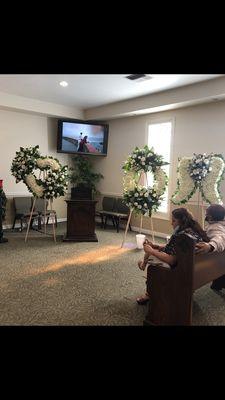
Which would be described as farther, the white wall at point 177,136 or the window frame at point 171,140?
the window frame at point 171,140

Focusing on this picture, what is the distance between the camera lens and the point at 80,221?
18.7 feet

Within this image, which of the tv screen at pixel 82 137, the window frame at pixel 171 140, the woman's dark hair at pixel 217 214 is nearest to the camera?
the woman's dark hair at pixel 217 214

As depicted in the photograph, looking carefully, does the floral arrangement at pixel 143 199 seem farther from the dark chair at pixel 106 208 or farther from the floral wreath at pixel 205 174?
the dark chair at pixel 106 208

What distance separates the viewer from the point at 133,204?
495cm

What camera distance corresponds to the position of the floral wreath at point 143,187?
15.9 ft

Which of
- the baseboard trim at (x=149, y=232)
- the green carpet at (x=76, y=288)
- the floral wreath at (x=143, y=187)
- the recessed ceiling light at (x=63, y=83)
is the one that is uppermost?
the recessed ceiling light at (x=63, y=83)

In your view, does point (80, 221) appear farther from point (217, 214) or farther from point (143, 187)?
point (217, 214)

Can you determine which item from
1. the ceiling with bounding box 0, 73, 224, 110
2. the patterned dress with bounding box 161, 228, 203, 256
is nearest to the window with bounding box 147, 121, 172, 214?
Result: the ceiling with bounding box 0, 73, 224, 110

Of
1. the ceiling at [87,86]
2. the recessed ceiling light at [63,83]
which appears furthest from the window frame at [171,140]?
the recessed ceiling light at [63,83]

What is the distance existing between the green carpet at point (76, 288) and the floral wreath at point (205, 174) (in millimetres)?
1531

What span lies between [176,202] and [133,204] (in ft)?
2.46

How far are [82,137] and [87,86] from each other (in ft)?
6.53
